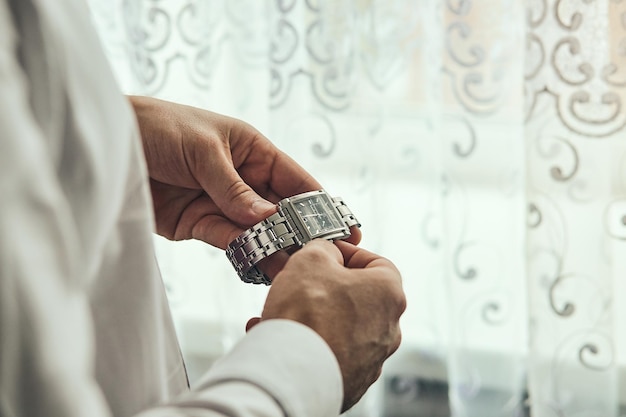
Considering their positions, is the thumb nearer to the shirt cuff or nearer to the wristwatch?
the wristwatch

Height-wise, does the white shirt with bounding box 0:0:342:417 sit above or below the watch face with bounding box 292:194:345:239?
above

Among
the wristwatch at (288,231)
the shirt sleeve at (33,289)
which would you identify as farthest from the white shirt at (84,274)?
the wristwatch at (288,231)

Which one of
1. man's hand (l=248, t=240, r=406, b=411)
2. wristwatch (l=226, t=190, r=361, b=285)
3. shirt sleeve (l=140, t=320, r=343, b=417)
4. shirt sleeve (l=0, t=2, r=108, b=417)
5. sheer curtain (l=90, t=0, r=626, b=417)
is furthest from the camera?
sheer curtain (l=90, t=0, r=626, b=417)

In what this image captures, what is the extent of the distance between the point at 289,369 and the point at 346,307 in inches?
5.6

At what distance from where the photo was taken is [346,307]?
0.63 metres

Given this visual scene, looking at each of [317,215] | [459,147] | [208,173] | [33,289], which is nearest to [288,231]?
[317,215]

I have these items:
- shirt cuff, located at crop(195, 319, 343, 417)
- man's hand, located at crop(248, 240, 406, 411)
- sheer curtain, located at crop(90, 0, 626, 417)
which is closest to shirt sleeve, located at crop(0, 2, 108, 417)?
shirt cuff, located at crop(195, 319, 343, 417)

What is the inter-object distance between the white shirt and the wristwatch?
0.22m

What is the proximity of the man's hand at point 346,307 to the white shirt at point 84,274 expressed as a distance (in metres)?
0.05

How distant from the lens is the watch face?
0.80m

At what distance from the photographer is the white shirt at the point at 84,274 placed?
0.35 metres

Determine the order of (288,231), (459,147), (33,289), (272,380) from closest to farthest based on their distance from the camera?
(33,289) < (272,380) < (288,231) < (459,147)

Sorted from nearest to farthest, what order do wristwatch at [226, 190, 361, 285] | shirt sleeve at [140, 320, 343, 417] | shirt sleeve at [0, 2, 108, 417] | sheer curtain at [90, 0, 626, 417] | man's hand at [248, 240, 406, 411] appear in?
shirt sleeve at [0, 2, 108, 417]
shirt sleeve at [140, 320, 343, 417]
man's hand at [248, 240, 406, 411]
wristwatch at [226, 190, 361, 285]
sheer curtain at [90, 0, 626, 417]

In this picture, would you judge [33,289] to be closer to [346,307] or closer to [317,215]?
[346,307]
